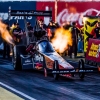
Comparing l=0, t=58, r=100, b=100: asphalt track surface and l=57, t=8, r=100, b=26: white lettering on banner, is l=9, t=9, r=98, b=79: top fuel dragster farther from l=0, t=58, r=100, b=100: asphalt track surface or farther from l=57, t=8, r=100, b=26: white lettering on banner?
l=57, t=8, r=100, b=26: white lettering on banner

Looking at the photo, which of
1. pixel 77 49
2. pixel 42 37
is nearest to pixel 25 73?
pixel 42 37

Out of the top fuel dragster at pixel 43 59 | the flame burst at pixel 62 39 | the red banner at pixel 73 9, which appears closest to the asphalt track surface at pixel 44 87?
the top fuel dragster at pixel 43 59

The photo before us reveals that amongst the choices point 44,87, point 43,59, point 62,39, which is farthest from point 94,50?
point 44,87

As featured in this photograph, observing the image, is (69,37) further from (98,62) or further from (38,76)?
(38,76)

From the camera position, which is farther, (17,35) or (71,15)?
(71,15)

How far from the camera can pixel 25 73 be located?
17453 mm

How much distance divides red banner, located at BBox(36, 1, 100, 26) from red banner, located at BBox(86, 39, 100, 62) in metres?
11.2

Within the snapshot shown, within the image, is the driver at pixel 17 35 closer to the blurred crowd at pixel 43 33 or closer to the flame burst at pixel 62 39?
the blurred crowd at pixel 43 33

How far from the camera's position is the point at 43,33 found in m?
19.0

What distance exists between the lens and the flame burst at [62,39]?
24719 millimetres

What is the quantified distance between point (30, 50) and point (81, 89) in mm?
4946

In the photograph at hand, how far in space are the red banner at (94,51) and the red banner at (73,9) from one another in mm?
11225

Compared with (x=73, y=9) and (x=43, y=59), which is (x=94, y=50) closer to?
(x=43, y=59)

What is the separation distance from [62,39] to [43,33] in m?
6.06
